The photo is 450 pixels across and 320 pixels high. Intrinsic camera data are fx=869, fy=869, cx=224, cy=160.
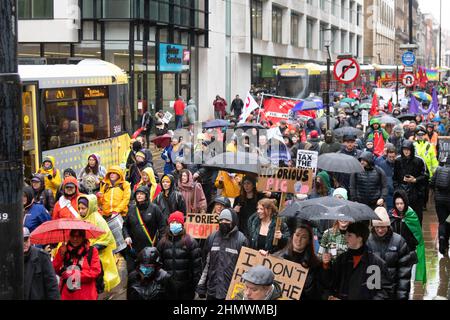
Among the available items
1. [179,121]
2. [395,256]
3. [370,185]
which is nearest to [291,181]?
[370,185]

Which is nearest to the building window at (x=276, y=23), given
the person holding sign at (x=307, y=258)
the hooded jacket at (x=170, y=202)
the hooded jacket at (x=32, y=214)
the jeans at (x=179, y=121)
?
the jeans at (x=179, y=121)

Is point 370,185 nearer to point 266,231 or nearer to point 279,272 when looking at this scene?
point 266,231

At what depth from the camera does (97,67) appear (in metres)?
21.3

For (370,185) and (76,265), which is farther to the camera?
(370,185)

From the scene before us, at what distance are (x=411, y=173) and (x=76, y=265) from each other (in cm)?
758

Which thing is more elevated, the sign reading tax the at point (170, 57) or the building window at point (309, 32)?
the building window at point (309, 32)

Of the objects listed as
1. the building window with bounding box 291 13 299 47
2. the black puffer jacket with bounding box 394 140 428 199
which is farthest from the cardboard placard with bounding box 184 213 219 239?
the building window with bounding box 291 13 299 47

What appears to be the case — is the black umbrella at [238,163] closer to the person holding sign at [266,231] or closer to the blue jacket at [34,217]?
the person holding sign at [266,231]

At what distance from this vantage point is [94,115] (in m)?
20.4

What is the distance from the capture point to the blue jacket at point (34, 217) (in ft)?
33.9

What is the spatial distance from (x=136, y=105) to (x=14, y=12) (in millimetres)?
30953

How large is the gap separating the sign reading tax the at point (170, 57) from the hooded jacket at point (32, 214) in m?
27.5
